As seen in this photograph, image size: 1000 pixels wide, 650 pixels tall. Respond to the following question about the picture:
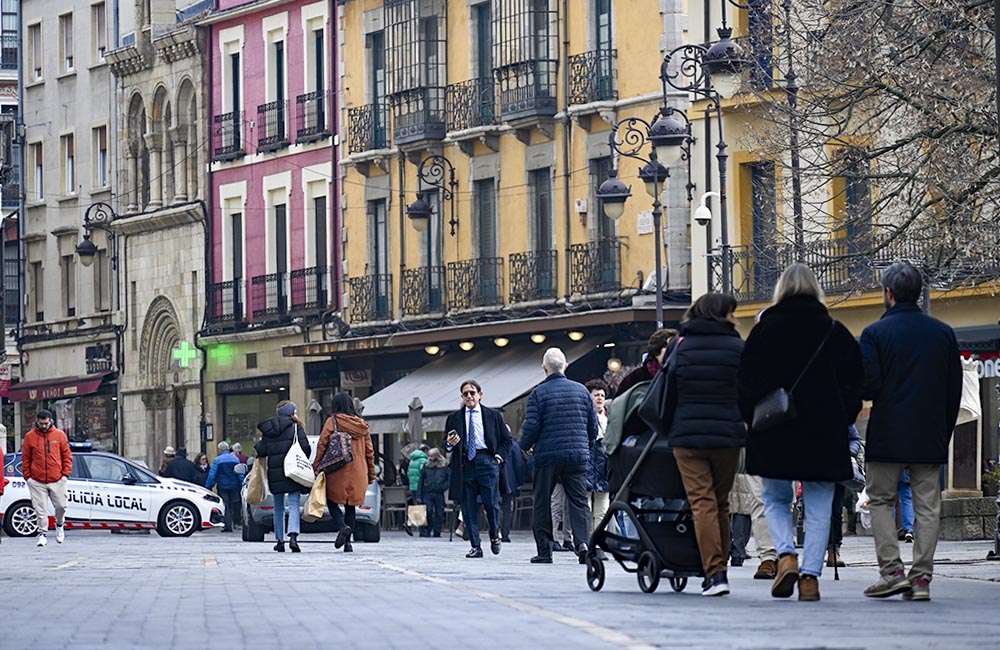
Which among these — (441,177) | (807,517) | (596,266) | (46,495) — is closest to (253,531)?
(46,495)

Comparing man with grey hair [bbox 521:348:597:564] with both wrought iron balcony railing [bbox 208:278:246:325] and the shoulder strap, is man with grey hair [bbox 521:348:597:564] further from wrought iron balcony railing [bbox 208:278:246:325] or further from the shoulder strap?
wrought iron balcony railing [bbox 208:278:246:325]

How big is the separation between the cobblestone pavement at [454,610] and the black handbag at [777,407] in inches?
41.7

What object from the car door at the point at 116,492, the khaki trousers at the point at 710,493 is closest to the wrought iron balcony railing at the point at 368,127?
the car door at the point at 116,492

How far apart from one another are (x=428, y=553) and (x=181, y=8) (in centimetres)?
3616

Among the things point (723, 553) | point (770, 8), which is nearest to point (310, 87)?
point (770, 8)

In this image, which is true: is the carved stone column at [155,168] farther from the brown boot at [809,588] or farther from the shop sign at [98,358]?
the brown boot at [809,588]

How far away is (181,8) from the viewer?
63.5 metres

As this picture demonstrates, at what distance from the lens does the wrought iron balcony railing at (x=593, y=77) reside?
46.1 m

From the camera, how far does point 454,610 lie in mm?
15234

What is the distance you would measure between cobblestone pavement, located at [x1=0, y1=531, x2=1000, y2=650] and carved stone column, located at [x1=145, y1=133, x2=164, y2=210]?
3938cm

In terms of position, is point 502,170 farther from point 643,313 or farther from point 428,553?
point 428,553

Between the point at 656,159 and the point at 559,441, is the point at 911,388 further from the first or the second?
the point at 656,159

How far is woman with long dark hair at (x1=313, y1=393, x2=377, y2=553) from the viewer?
28734 millimetres

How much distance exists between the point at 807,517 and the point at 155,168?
49.0m
